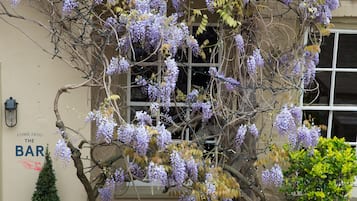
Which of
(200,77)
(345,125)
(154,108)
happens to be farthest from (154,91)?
(345,125)

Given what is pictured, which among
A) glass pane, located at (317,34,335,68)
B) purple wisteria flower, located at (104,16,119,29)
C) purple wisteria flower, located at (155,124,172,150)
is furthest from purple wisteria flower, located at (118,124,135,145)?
glass pane, located at (317,34,335,68)

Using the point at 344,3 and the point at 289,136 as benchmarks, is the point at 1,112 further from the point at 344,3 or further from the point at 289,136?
the point at 344,3

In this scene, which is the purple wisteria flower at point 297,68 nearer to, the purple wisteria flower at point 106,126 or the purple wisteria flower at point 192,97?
the purple wisteria flower at point 192,97

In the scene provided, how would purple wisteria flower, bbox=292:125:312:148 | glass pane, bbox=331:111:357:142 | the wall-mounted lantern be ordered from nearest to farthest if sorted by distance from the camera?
purple wisteria flower, bbox=292:125:312:148
the wall-mounted lantern
glass pane, bbox=331:111:357:142

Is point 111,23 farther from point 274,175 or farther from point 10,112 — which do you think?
point 274,175

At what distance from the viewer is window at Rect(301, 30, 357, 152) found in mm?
6438

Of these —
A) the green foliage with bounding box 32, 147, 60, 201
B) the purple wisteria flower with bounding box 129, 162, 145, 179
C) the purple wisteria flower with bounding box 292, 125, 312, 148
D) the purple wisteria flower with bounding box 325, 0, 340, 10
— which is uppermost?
the purple wisteria flower with bounding box 325, 0, 340, 10

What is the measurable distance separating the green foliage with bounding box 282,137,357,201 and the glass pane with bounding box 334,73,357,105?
0.84 metres

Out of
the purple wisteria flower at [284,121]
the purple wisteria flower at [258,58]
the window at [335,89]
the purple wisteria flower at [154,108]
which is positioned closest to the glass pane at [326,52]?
the window at [335,89]

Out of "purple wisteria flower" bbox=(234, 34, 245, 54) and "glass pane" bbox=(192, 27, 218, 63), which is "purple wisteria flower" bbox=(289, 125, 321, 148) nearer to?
"purple wisteria flower" bbox=(234, 34, 245, 54)

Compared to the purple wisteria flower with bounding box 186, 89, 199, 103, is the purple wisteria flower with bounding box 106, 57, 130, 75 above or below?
above

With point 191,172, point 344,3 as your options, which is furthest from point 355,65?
point 191,172

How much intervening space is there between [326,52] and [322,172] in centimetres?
158

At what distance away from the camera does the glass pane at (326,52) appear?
21.0 feet
